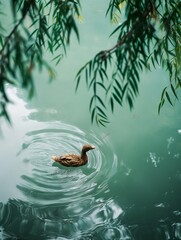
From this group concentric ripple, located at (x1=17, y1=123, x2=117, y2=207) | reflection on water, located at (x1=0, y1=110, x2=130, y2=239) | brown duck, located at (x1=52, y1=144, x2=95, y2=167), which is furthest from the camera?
brown duck, located at (x1=52, y1=144, x2=95, y2=167)

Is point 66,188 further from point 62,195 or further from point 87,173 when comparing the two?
point 87,173

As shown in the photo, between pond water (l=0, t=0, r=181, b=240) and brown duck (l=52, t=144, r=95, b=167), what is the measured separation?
8 centimetres

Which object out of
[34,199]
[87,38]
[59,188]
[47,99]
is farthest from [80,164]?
[87,38]

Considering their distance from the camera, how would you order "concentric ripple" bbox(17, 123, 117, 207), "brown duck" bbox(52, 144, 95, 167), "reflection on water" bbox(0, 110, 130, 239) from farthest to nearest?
"brown duck" bbox(52, 144, 95, 167)
"concentric ripple" bbox(17, 123, 117, 207)
"reflection on water" bbox(0, 110, 130, 239)

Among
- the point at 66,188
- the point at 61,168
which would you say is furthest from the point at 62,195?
the point at 61,168

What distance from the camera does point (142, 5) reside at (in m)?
1.85

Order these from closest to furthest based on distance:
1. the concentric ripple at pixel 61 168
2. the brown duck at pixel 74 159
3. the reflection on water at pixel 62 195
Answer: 1. the reflection on water at pixel 62 195
2. the concentric ripple at pixel 61 168
3. the brown duck at pixel 74 159

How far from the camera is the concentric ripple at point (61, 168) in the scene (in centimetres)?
292

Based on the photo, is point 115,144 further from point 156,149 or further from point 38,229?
point 38,229

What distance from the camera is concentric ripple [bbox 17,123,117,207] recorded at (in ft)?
9.58

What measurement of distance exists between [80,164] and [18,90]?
1.73 metres

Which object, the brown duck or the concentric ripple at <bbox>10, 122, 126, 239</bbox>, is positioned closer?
the concentric ripple at <bbox>10, 122, 126, 239</bbox>

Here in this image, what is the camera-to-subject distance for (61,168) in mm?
3225

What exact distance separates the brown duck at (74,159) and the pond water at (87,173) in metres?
0.08
